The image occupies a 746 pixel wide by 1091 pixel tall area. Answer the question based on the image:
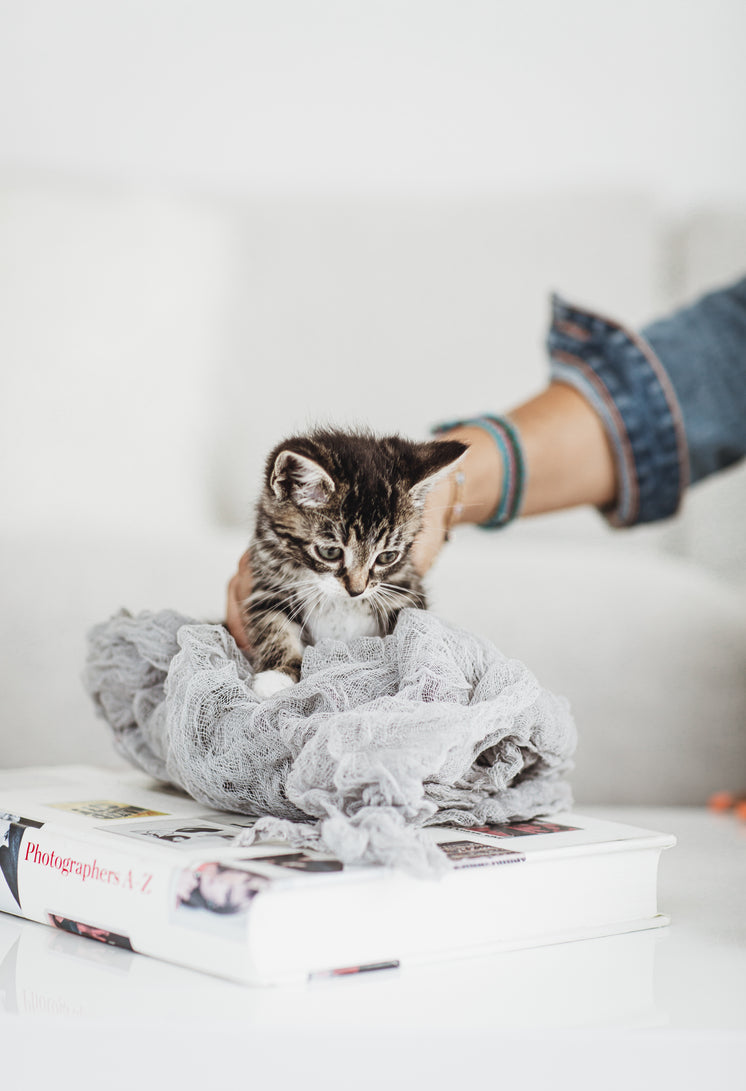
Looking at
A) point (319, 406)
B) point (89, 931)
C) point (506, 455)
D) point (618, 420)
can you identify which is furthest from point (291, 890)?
point (319, 406)

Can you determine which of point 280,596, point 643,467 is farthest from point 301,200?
point 280,596

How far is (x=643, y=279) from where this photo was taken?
159 centimetres

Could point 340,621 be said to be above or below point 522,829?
above

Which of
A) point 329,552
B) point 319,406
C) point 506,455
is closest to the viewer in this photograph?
point 329,552

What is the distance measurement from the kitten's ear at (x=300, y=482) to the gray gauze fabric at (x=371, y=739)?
0.36 ft

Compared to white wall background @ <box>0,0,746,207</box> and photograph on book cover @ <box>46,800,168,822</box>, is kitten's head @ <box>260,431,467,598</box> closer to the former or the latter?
photograph on book cover @ <box>46,800,168,822</box>

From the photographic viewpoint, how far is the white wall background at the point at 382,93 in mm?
1617

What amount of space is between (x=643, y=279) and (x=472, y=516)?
790 mm

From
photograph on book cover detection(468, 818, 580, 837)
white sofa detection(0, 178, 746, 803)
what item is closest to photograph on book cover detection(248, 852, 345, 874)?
photograph on book cover detection(468, 818, 580, 837)

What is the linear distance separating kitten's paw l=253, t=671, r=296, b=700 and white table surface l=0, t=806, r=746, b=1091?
0.63 ft

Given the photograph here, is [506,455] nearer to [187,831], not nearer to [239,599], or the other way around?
[239,599]

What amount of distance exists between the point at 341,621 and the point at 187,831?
24cm

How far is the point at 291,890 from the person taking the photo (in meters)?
0.49

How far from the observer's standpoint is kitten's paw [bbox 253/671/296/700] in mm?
697
